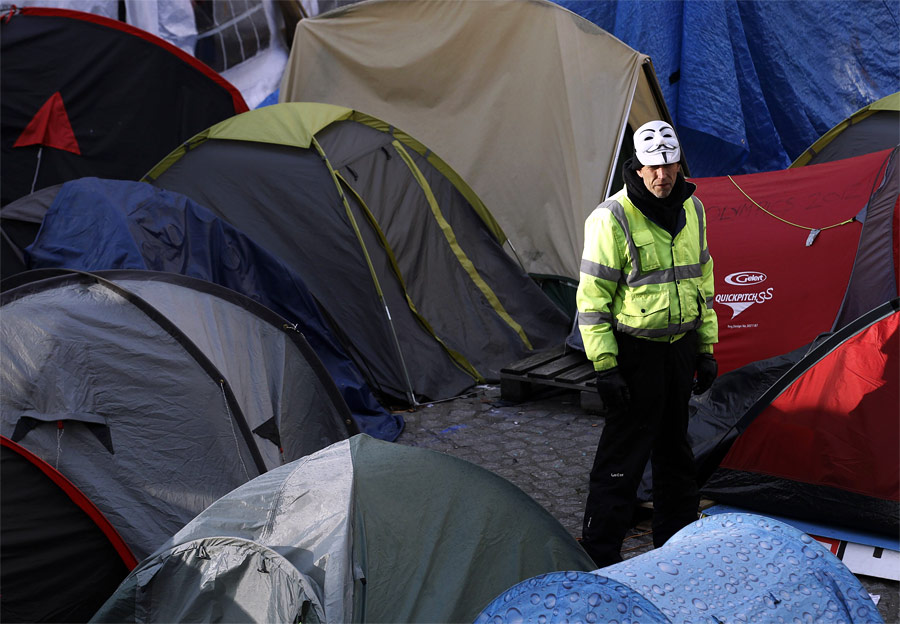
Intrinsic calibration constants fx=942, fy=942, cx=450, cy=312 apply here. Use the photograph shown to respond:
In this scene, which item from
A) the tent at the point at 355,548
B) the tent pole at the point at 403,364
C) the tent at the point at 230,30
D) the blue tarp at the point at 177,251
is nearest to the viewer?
the tent at the point at 355,548

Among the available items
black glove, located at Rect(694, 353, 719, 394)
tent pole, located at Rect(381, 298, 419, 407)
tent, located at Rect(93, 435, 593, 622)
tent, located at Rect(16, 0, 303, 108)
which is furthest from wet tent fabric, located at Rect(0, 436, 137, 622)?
tent, located at Rect(16, 0, 303, 108)

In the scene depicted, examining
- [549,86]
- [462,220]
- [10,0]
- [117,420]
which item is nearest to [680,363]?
[117,420]

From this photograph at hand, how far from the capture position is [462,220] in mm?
7488

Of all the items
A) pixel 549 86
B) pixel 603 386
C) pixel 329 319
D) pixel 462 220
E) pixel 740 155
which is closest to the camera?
pixel 603 386

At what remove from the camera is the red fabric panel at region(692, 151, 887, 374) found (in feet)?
17.9

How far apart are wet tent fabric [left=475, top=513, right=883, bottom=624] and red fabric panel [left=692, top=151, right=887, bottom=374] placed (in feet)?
11.2

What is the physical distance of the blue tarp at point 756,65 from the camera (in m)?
9.72

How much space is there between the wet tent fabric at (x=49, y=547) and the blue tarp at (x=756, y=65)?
768cm

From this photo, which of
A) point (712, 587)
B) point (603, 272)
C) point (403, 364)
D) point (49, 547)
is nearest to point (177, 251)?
point (403, 364)

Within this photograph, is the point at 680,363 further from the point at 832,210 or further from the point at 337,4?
the point at 337,4

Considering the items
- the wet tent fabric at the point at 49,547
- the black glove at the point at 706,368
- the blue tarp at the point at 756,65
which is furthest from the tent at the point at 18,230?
the blue tarp at the point at 756,65

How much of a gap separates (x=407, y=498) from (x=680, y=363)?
1.49 meters

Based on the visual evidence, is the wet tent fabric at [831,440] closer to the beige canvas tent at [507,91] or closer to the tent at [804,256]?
the tent at [804,256]

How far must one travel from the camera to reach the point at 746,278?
5.70 metres
